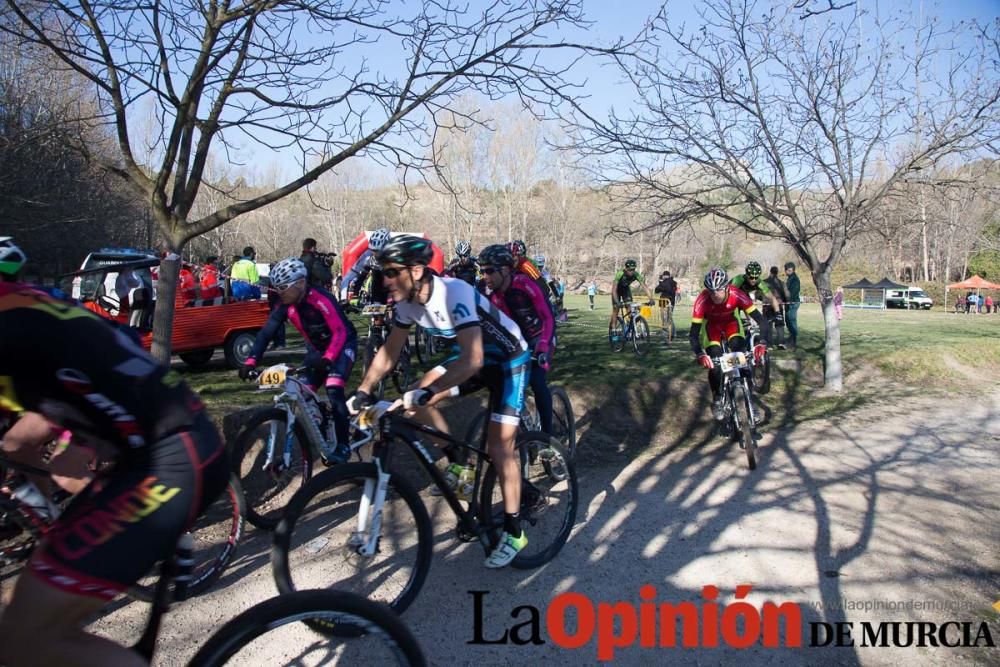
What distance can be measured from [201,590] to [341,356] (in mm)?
2248

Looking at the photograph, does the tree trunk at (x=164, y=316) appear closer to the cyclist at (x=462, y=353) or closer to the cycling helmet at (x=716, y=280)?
the cyclist at (x=462, y=353)

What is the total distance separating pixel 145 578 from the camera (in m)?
3.36

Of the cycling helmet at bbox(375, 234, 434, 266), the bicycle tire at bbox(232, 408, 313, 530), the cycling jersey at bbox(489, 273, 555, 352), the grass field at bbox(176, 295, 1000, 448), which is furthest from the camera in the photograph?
the grass field at bbox(176, 295, 1000, 448)

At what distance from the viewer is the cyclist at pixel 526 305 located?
6676 millimetres

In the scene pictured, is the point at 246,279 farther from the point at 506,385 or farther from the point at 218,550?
the point at 506,385

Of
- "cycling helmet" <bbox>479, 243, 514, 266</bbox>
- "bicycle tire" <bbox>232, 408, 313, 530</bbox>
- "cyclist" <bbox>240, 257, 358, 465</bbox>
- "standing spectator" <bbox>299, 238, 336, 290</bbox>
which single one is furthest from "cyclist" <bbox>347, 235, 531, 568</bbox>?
"standing spectator" <bbox>299, 238, 336, 290</bbox>

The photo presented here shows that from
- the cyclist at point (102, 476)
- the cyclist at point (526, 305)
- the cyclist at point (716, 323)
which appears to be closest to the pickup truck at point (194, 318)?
the cyclist at point (526, 305)

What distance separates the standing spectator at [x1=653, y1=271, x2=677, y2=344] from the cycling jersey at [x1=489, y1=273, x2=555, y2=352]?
35.4 ft

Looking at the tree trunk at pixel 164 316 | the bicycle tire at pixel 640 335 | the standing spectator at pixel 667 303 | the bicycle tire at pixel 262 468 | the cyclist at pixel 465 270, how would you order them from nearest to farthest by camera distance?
the bicycle tire at pixel 262 468, the tree trunk at pixel 164 316, the cyclist at pixel 465 270, the bicycle tire at pixel 640 335, the standing spectator at pixel 667 303

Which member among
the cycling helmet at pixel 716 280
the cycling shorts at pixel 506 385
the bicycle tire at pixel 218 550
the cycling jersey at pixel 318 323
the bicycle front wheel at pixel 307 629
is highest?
the cycling helmet at pixel 716 280

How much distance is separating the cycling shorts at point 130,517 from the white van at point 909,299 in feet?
184

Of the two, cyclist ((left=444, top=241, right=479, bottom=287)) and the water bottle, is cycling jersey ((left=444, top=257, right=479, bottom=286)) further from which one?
the water bottle

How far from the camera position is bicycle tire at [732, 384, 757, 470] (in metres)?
6.86

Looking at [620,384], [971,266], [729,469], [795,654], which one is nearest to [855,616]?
[795,654]
